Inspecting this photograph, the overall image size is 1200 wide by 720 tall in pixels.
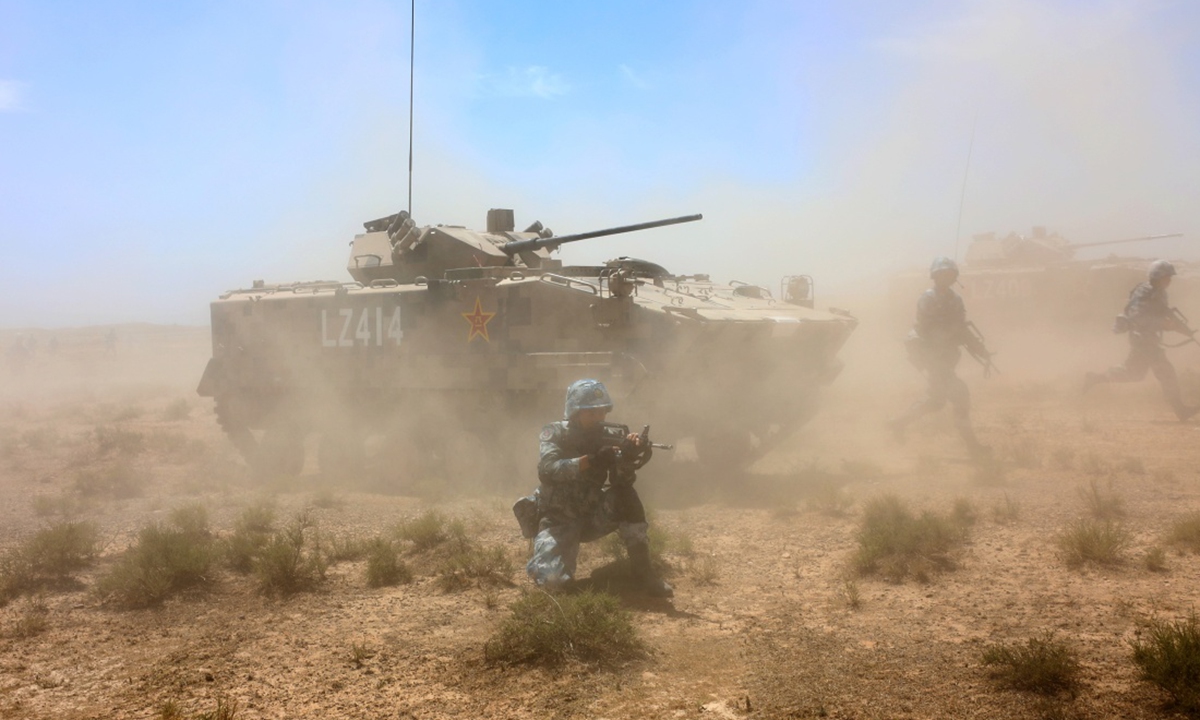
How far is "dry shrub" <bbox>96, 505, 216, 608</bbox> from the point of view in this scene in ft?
20.6

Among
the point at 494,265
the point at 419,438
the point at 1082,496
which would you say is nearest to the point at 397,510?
the point at 419,438

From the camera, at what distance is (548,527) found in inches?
251

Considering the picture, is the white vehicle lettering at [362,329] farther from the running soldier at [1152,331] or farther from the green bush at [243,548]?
the running soldier at [1152,331]

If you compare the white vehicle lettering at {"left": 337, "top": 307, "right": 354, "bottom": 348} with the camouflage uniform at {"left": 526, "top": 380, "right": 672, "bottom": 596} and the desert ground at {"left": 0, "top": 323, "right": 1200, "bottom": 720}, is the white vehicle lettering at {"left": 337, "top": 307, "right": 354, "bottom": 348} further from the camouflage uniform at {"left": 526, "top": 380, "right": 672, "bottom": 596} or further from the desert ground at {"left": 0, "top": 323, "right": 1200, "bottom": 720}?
the camouflage uniform at {"left": 526, "top": 380, "right": 672, "bottom": 596}

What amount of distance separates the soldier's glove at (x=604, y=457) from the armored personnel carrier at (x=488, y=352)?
11.5ft

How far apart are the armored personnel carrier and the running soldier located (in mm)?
4445

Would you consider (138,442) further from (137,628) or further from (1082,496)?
(1082,496)

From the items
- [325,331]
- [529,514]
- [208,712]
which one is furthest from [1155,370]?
[208,712]

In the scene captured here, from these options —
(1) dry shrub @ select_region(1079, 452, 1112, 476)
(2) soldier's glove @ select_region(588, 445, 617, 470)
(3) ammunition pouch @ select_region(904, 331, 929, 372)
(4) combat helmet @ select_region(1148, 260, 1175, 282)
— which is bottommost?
(1) dry shrub @ select_region(1079, 452, 1112, 476)

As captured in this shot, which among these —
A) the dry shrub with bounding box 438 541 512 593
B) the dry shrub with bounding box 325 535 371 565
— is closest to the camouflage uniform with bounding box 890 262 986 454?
the dry shrub with bounding box 438 541 512 593

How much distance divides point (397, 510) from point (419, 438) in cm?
246

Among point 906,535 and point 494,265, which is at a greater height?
point 494,265

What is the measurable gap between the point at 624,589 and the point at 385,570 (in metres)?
1.65

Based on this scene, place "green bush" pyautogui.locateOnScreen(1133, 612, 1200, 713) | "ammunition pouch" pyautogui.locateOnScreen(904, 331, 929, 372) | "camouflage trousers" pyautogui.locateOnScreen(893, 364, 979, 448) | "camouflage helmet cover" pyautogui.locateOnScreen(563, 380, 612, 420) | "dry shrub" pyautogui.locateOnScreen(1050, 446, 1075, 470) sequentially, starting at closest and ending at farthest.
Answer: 1. "green bush" pyautogui.locateOnScreen(1133, 612, 1200, 713)
2. "camouflage helmet cover" pyautogui.locateOnScreen(563, 380, 612, 420)
3. "dry shrub" pyautogui.locateOnScreen(1050, 446, 1075, 470)
4. "camouflage trousers" pyautogui.locateOnScreen(893, 364, 979, 448)
5. "ammunition pouch" pyautogui.locateOnScreen(904, 331, 929, 372)
